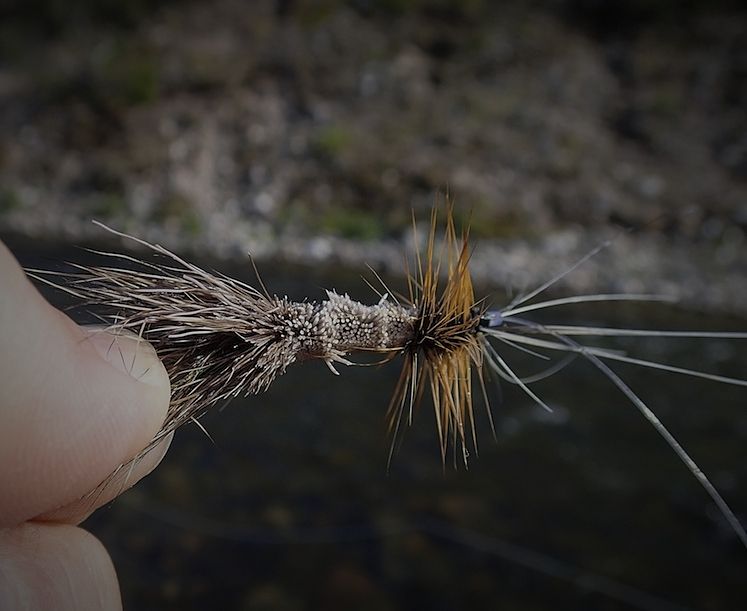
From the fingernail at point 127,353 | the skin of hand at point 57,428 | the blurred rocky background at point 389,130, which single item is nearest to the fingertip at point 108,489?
the skin of hand at point 57,428

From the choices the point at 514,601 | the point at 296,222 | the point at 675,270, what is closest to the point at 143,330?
the point at 514,601

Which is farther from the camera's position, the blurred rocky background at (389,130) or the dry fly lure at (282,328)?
the blurred rocky background at (389,130)

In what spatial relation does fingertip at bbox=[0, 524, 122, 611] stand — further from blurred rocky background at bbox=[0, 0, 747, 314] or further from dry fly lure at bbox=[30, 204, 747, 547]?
blurred rocky background at bbox=[0, 0, 747, 314]

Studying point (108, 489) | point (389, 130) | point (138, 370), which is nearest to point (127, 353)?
point (138, 370)

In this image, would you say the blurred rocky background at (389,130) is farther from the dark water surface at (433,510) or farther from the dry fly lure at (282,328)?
the dry fly lure at (282,328)

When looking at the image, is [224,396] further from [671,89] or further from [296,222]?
[671,89]

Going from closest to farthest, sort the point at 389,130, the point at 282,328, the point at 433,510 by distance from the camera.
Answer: the point at 282,328 → the point at 433,510 → the point at 389,130

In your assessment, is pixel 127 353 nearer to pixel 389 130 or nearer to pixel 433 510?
pixel 433 510

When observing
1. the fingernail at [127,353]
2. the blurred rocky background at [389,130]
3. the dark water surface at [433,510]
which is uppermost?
the blurred rocky background at [389,130]
